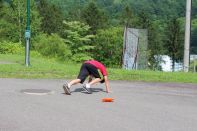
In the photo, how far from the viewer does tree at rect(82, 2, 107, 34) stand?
8800cm

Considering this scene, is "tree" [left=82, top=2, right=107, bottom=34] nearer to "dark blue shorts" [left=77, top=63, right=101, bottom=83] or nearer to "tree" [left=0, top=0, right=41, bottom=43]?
"tree" [left=0, top=0, right=41, bottom=43]

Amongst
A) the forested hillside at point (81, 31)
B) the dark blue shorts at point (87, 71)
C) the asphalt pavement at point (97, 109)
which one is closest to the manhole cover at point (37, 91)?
the asphalt pavement at point (97, 109)

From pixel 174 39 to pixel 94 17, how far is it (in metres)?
19.8

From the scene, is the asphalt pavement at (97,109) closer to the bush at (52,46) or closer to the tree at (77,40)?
the bush at (52,46)

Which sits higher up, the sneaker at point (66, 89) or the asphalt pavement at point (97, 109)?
the sneaker at point (66, 89)

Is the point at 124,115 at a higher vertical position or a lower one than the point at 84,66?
lower

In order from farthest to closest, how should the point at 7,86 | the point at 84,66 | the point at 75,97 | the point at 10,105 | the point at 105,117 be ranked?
the point at 7,86
the point at 84,66
the point at 75,97
the point at 10,105
the point at 105,117

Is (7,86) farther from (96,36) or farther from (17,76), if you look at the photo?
(96,36)

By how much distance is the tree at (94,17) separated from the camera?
289ft

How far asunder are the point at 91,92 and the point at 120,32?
65050 mm

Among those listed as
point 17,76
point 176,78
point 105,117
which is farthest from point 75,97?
point 176,78

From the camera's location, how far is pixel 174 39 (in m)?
98.6

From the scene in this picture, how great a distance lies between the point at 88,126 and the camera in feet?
26.6

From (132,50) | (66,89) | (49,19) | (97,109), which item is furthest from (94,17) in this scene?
(97,109)
